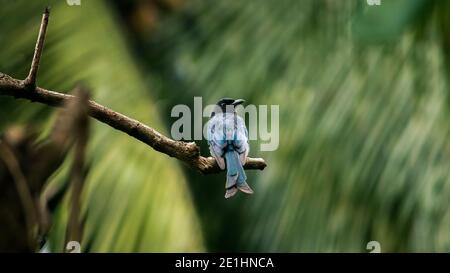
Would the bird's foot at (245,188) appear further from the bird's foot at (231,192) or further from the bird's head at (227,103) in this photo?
the bird's head at (227,103)

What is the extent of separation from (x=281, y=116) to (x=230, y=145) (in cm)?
32

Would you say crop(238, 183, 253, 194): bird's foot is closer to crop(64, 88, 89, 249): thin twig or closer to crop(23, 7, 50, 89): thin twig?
crop(23, 7, 50, 89): thin twig

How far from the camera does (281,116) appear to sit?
2.00 metres

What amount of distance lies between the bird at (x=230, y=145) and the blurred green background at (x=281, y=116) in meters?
0.15

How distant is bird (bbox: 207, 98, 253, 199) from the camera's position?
1.71 metres

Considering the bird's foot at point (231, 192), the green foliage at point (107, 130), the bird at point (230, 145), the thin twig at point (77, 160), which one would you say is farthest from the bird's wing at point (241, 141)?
the thin twig at point (77, 160)

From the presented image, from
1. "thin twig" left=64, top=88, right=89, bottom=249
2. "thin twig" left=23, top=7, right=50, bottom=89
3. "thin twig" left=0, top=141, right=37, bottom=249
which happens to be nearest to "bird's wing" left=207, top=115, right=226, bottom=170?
"thin twig" left=23, top=7, right=50, bottom=89

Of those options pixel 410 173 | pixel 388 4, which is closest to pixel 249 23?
pixel 388 4

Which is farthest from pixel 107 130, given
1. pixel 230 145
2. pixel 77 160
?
pixel 77 160

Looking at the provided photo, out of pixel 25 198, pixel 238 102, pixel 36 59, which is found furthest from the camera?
pixel 238 102

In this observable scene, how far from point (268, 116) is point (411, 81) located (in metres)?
0.42

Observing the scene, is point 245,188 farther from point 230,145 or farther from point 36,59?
point 36,59

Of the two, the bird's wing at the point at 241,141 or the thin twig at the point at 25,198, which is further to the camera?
the bird's wing at the point at 241,141

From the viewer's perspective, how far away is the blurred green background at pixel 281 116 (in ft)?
6.24
